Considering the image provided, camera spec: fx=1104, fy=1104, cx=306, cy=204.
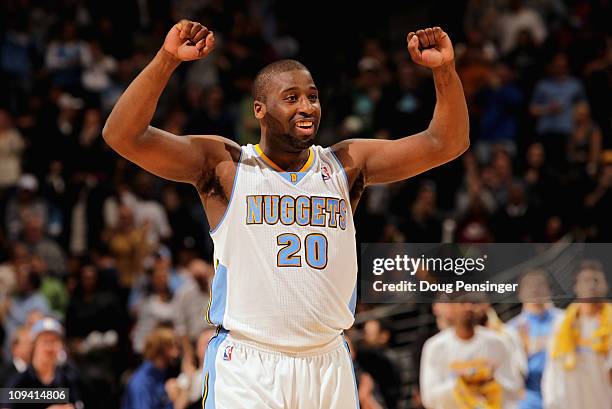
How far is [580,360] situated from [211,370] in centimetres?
360

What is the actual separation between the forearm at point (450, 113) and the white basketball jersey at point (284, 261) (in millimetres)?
541

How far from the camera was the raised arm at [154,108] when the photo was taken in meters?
4.70

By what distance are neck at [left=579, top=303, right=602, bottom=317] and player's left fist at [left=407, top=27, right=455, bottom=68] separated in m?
2.91

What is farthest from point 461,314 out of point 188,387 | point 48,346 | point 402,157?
point 48,346

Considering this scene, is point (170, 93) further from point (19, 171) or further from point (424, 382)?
point (424, 382)

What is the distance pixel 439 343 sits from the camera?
7.74m

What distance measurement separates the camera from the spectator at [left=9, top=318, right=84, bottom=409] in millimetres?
7902

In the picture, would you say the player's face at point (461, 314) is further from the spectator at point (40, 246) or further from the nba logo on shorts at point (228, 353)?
the spectator at point (40, 246)

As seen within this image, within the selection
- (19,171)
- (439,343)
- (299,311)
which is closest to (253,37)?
(19,171)

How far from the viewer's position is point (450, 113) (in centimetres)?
499

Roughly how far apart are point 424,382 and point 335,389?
3.01m

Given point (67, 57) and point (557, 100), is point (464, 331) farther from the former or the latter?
point (67, 57)

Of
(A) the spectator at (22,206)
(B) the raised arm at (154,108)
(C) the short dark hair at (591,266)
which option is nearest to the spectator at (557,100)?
(A) the spectator at (22,206)

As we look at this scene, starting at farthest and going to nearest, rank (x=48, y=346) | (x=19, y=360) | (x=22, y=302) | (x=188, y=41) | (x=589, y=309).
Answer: (x=22, y=302) → (x=19, y=360) → (x=48, y=346) → (x=589, y=309) → (x=188, y=41)
